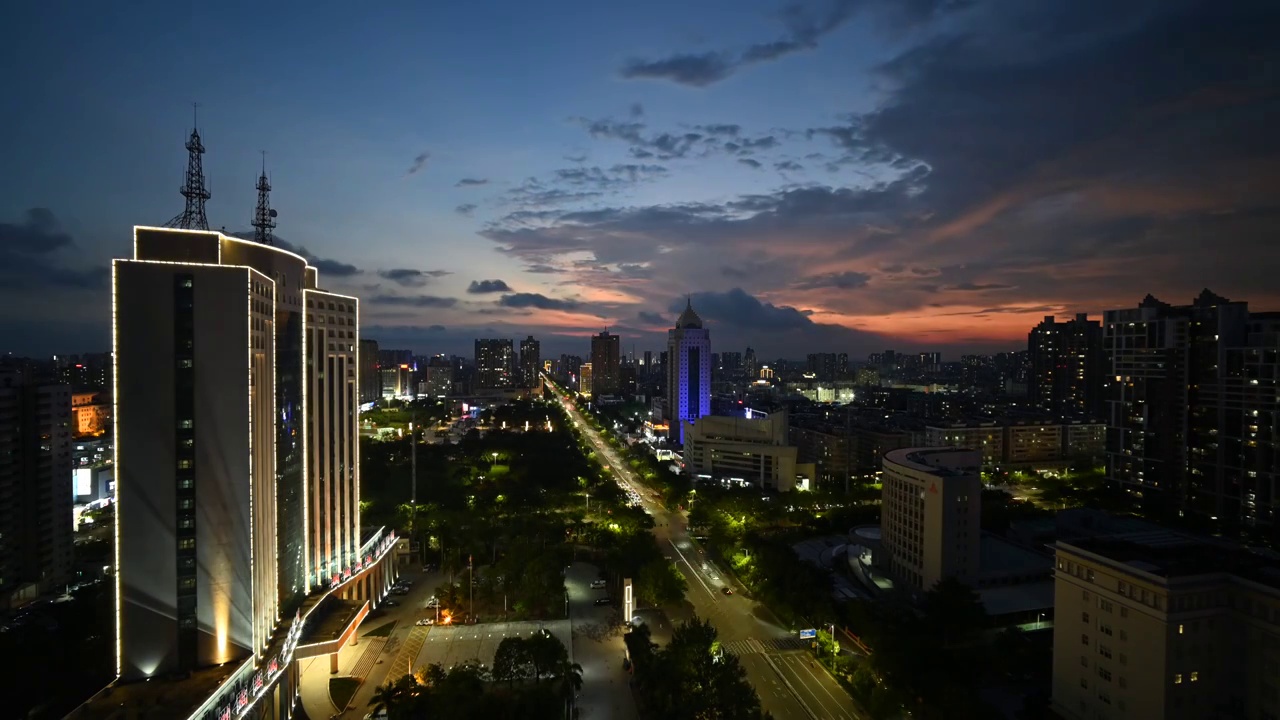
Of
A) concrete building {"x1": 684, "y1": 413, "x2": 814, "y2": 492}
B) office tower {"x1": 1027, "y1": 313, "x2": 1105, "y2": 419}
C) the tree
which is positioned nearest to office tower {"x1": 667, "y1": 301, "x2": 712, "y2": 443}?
concrete building {"x1": 684, "y1": 413, "x2": 814, "y2": 492}

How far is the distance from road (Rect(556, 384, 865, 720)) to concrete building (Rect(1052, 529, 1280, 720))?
4.83 m

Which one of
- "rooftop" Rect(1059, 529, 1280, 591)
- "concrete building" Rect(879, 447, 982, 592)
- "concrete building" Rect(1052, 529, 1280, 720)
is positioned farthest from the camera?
"concrete building" Rect(879, 447, 982, 592)

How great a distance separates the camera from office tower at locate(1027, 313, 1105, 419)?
5450 centimetres

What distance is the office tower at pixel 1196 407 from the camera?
2431cm

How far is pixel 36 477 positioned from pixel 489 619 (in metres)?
14.9

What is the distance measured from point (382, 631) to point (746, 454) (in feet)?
74.7

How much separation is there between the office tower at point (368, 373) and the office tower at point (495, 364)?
2633 centimetres

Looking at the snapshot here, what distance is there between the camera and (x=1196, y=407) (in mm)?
26656

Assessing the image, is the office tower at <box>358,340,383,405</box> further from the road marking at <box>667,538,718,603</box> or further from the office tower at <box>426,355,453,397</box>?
the road marking at <box>667,538,718,603</box>

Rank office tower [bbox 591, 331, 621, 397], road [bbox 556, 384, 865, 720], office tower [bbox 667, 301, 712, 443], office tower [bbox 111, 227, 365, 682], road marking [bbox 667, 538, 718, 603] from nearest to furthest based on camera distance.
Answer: office tower [bbox 111, 227, 365, 682] → road [bbox 556, 384, 865, 720] → road marking [bbox 667, 538, 718, 603] → office tower [bbox 667, 301, 712, 443] → office tower [bbox 591, 331, 621, 397]

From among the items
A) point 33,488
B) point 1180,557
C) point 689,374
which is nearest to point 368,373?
point 689,374

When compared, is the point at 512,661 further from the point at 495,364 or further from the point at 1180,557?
the point at 495,364

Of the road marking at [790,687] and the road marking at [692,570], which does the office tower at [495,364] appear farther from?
the road marking at [790,687]

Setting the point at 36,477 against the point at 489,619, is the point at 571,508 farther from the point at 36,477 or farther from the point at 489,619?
the point at 36,477
